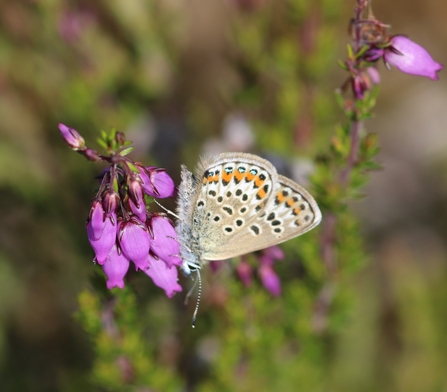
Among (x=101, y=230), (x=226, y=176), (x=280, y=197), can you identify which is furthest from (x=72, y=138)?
(x=280, y=197)

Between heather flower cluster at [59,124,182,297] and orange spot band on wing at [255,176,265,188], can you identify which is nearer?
heather flower cluster at [59,124,182,297]

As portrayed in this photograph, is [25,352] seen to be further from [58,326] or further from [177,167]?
[177,167]

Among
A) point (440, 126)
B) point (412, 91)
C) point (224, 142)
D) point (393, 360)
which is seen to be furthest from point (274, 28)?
point (393, 360)

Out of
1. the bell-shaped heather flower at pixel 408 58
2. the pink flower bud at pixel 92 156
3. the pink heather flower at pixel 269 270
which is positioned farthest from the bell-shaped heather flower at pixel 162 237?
the bell-shaped heather flower at pixel 408 58

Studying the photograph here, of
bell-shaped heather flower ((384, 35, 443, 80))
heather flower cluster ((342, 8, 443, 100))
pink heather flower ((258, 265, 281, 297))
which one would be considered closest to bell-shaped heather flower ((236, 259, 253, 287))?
pink heather flower ((258, 265, 281, 297))

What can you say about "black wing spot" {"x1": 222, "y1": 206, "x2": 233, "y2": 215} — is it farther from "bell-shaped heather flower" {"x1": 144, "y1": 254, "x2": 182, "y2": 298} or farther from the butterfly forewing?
"bell-shaped heather flower" {"x1": 144, "y1": 254, "x2": 182, "y2": 298}

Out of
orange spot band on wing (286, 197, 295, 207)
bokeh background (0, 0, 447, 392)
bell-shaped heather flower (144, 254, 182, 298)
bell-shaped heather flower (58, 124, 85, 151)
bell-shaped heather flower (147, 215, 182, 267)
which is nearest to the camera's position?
bell-shaped heather flower (58, 124, 85, 151)
